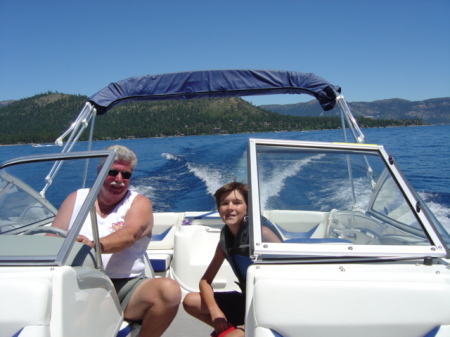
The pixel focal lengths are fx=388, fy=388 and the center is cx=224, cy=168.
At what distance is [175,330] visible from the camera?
271 centimetres

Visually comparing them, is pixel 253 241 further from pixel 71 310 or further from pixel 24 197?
pixel 24 197

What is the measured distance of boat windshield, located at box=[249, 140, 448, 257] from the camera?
1755mm

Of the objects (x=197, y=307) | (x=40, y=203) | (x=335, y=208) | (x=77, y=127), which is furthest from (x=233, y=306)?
(x=77, y=127)

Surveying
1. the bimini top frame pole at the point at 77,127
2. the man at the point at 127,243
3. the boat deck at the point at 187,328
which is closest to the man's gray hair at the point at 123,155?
the man at the point at 127,243

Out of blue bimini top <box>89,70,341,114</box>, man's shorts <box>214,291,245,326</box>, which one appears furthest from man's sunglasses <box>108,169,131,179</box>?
blue bimini top <box>89,70,341,114</box>

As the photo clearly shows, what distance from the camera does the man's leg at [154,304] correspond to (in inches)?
78.8

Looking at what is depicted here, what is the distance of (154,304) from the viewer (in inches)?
79.4

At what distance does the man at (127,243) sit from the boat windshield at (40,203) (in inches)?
5.8

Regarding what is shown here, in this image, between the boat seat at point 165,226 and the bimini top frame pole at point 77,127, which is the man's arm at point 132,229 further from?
the boat seat at point 165,226

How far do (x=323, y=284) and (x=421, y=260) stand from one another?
550 millimetres

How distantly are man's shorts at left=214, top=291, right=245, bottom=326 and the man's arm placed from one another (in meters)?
0.56

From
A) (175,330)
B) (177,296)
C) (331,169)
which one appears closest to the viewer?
(177,296)

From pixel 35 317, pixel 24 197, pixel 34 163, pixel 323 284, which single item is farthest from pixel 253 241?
pixel 24 197

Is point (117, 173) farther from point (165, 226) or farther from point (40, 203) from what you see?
point (165, 226)
